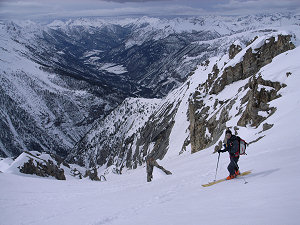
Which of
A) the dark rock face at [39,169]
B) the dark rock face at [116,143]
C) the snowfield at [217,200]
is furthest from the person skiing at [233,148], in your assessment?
the dark rock face at [116,143]

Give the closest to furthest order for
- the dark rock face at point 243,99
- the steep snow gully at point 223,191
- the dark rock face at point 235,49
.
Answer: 1. the steep snow gully at point 223,191
2. the dark rock face at point 243,99
3. the dark rock face at point 235,49

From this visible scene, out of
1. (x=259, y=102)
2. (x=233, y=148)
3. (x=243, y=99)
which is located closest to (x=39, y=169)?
(x=243, y=99)

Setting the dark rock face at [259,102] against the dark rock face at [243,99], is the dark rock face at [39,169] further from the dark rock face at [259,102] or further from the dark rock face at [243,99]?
the dark rock face at [259,102]

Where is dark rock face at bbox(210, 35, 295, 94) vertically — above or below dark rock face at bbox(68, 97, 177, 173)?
above

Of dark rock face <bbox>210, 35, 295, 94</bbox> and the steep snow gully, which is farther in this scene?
dark rock face <bbox>210, 35, 295, 94</bbox>

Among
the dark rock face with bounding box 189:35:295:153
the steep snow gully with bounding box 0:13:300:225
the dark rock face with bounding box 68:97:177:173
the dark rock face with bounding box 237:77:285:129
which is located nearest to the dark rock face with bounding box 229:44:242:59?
the dark rock face with bounding box 189:35:295:153

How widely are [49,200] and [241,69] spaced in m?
43.2

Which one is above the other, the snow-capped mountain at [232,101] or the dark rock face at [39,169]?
the snow-capped mountain at [232,101]

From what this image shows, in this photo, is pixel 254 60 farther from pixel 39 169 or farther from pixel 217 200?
pixel 39 169

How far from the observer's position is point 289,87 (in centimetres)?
2461

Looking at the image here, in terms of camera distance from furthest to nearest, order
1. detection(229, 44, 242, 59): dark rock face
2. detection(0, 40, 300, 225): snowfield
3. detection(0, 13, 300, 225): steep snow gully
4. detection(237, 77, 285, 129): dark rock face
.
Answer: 1. detection(229, 44, 242, 59): dark rock face
2. detection(237, 77, 285, 129): dark rock face
3. detection(0, 13, 300, 225): steep snow gully
4. detection(0, 40, 300, 225): snowfield

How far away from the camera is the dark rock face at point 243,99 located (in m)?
26.4

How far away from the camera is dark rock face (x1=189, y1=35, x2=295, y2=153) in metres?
26.4

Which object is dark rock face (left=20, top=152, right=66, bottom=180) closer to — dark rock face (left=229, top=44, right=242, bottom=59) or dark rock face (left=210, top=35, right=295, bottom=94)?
dark rock face (left=210, top=35, right=295, bottom=94)
